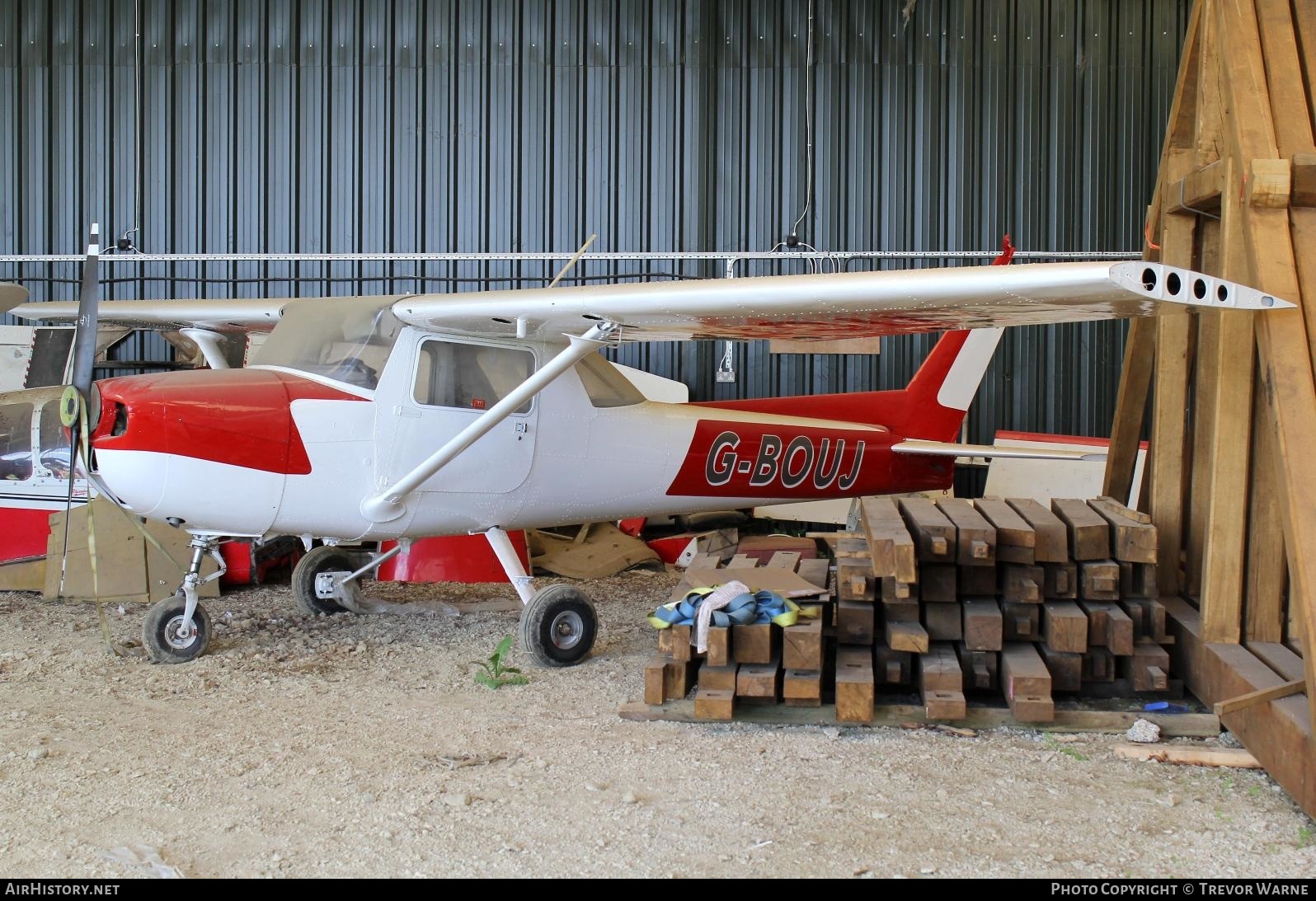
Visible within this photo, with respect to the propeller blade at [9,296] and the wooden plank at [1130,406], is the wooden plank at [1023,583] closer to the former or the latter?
the wooden plank at [1130,406]

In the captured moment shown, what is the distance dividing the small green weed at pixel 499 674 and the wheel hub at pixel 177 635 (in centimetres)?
147

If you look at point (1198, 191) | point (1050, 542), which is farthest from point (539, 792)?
point (1198, 191)

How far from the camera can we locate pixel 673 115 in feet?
32.4

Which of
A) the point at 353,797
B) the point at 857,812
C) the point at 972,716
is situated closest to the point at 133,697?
the point at 353,797

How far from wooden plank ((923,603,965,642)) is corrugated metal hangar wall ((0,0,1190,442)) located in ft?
19.0

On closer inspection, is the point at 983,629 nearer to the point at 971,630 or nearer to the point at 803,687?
the point at 971,630

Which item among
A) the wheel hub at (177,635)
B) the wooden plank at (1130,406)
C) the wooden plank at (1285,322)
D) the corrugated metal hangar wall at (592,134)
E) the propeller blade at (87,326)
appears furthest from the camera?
the corrugated metal hangar wall at (592,134)

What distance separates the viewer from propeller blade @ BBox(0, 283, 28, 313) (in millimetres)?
6301

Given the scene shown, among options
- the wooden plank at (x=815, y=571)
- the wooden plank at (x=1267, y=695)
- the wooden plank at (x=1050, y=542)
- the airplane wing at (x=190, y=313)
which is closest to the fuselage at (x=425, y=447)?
the wooden plank at (x=815, y=571)

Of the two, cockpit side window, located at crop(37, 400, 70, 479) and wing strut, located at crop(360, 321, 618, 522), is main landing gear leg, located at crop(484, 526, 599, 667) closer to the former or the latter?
wing strut, located at crop(360, 321, 618, 522)

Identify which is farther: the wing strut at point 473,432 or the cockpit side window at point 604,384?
the cockpit side window at point 604,384

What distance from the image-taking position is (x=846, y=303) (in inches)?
166

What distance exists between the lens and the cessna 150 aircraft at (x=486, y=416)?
4.23 meters
